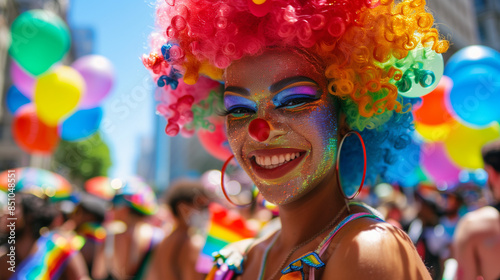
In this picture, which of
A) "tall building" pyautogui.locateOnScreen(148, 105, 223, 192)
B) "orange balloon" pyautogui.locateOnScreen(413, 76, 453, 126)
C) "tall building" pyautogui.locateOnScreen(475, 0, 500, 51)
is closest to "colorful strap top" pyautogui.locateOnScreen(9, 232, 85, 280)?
"tall building" pyautogui.locateOnScreen(148, 105, 223, 192)

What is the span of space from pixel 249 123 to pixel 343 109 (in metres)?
0.39

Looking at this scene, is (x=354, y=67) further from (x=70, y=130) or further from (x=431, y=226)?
(x=70, y=130)

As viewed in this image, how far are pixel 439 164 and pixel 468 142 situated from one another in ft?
3.25

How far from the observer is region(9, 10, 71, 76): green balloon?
5090 millimetres

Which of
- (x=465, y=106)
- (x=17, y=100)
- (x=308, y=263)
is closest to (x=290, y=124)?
(x=308, y=263)

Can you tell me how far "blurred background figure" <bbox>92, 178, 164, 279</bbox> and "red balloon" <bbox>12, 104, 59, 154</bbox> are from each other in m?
1.74

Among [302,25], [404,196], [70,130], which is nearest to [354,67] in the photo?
[302,25]

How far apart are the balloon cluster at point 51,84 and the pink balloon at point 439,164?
4.97 m

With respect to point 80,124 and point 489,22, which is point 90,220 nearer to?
point 80,124

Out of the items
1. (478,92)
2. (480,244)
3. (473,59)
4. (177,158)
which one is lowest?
(177,158)

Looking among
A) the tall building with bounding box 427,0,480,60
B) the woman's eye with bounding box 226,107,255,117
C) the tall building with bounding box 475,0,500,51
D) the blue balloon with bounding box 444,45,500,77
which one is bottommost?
the woman's eye with bounding box 226,107,255,117

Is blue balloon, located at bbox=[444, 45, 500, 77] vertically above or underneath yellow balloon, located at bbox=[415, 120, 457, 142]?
above

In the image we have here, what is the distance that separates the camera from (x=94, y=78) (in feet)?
18.0

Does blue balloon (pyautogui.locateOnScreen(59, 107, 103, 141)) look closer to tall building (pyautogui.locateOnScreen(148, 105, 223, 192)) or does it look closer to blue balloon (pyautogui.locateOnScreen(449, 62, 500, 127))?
tall building (pyautogui.locateOnScreen(148, 105, 223, 192))
